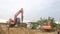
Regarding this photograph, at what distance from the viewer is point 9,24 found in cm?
1141

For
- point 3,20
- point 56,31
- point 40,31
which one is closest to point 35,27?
point 40,31

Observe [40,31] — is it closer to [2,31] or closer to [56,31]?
[56,31]

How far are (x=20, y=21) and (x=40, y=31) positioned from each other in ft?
6.23

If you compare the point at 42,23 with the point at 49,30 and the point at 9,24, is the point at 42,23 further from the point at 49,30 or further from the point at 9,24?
the point at 9,24

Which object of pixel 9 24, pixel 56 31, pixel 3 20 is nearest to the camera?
pixel 56 31

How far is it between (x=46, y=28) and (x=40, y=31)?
1.40 feet

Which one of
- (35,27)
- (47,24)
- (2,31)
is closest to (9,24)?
(2,31)

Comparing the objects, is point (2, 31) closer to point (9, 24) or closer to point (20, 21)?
point (9, 24)

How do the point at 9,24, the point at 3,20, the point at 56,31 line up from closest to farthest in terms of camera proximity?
1. the point at 56,31
2. the point at 9,24
3. the point at 3,20

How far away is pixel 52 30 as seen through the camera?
11039mm

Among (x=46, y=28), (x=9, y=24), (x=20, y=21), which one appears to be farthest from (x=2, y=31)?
(x=46, y=28)

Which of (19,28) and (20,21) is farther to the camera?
(20,21)

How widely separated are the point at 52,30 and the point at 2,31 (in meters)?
2.90

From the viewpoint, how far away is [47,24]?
1124 centimetres
